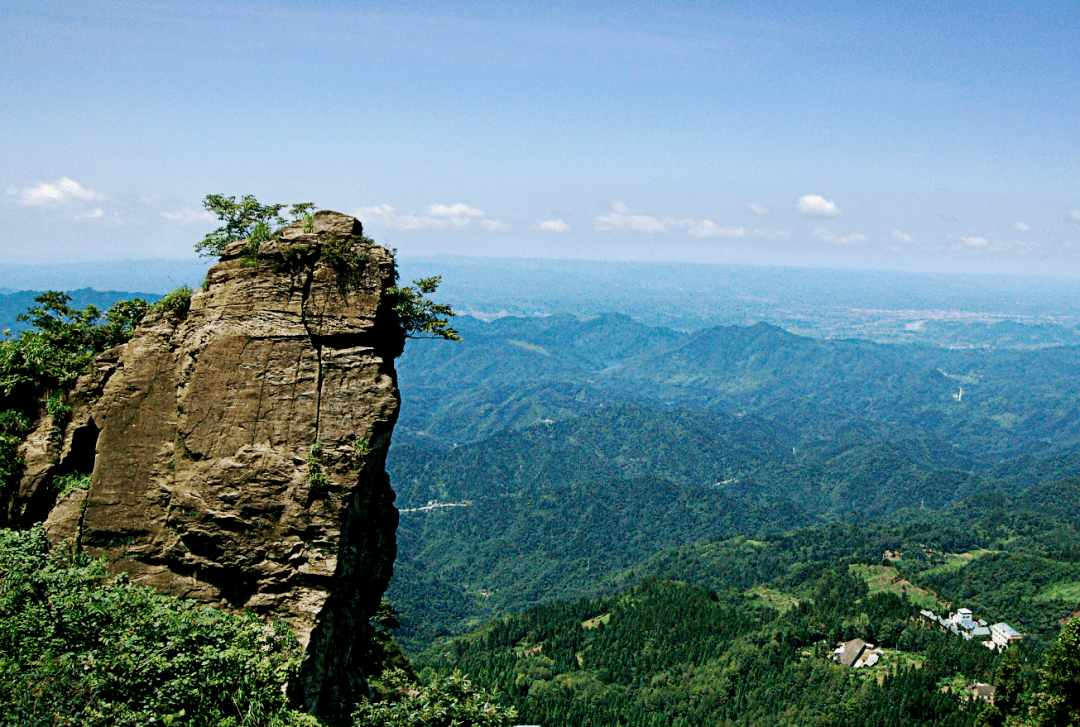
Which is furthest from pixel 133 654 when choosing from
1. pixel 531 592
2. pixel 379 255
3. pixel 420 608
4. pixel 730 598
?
pixel 531 592

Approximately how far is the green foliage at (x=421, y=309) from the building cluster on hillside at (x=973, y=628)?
94263 mm

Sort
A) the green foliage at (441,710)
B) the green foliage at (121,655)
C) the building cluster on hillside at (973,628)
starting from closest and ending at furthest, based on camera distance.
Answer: the green foliage at (121,655), the green foliage at (441,710), the building cluster on hillside at (973,628)

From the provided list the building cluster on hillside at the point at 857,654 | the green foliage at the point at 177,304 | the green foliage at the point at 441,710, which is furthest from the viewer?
the building cluster on hillside at the point at 857,654

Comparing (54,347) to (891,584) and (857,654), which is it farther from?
(891,584)

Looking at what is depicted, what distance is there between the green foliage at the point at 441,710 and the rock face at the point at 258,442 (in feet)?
4.97

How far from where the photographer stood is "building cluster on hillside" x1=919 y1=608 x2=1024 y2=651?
91375mm

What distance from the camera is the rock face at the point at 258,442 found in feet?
62.7

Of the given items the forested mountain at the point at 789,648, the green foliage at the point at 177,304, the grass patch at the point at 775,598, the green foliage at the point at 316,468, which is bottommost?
the grass patch at the point at 775,598

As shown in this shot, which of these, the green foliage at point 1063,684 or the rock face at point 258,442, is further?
the green foliage at point 1063,684

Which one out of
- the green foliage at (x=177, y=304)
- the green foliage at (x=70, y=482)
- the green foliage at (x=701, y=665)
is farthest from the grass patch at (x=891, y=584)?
the green foliage at (x=70, y=482)

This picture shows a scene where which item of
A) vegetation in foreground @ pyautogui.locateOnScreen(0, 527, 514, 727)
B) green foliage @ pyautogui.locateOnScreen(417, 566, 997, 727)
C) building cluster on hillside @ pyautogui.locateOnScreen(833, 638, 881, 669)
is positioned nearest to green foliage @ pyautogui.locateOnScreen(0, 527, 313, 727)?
vegetation in foreground @ pyautogui.locateOnScreen(0, 527, 514, 727)

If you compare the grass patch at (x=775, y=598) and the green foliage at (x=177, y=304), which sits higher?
the green foliage at (x=177, y=304)

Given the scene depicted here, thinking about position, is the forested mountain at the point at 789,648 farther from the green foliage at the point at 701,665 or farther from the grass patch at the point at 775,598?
the grass patch at the point at 775,598

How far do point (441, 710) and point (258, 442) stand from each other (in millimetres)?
10416
